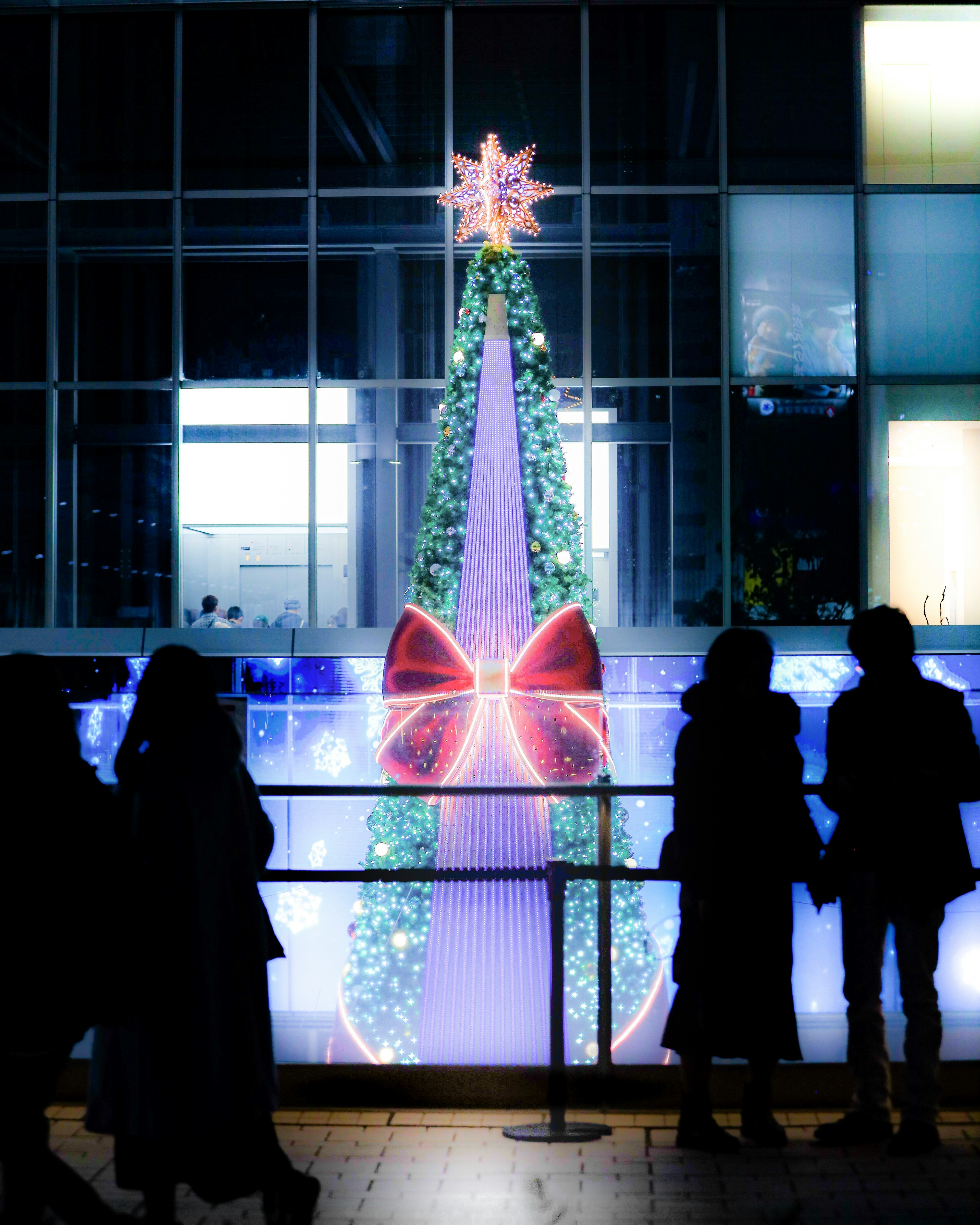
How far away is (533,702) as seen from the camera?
375 inches

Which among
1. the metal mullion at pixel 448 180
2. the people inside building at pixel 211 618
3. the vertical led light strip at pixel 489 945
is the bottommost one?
the vertical led light strip at pixel 489 945

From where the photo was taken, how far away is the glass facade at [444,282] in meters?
15.4

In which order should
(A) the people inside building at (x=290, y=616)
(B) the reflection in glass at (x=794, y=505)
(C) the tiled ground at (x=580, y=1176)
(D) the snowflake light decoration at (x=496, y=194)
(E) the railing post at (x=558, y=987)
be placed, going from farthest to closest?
(A) the people inside building at (x=290, y=616) < (B) the reflection in glass at (x=794, y=505) < (D) the snowflake light decoration at (x=496, y=194) < (E) the railing post at (x=558, y=987) < (C) the tiled ground at (x=580, y=1176)

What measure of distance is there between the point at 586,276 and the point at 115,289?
5.52m

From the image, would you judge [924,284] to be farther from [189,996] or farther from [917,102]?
[189,996]

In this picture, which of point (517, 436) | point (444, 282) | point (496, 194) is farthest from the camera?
point (444, 282)

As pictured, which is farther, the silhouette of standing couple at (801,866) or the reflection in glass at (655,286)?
the reflection in glass at (655,286)

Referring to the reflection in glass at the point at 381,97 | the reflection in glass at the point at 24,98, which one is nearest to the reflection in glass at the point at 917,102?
the reflection in glass at the point at 381,97

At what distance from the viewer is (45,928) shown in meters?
3.07

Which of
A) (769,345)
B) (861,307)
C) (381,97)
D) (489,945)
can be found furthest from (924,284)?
(489,945)

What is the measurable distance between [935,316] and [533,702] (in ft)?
28.1

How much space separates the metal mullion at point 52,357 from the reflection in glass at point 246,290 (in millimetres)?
1564

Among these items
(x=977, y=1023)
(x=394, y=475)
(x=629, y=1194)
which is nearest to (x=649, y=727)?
(x=394, y=475)

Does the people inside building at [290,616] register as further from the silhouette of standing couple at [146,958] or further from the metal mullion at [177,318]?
the silhouette of standing couple at [146,958]
